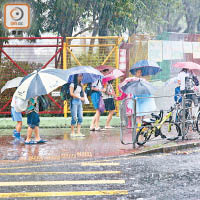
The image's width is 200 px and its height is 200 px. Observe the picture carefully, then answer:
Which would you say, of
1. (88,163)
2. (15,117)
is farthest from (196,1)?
(88,163)

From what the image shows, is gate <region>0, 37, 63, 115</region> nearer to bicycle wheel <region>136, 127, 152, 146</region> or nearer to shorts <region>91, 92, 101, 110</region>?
shorts <region>91, 92, 101, 110</region>

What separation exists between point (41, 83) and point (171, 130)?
9.90 ft

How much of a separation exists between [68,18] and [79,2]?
0.78 m

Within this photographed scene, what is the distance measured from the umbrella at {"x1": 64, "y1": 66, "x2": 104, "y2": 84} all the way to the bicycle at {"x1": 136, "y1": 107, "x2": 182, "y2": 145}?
1.92m

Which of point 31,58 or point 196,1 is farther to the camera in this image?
point 196,1

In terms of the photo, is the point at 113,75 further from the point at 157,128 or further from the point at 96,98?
the point at 157,128

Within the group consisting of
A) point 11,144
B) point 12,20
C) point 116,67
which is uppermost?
point 12,20

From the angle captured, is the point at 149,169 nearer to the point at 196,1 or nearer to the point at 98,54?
the point at 98,54

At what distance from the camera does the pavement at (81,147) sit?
10.4 m

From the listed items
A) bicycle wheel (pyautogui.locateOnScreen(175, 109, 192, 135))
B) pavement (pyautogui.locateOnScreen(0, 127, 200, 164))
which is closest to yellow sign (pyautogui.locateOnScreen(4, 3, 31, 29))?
pavement (pyautogui.locateOnScreen(0, 127, 200, 164))

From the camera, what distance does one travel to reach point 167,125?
39.1 ft

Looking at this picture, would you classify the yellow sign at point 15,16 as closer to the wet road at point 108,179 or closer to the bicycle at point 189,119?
the bicycle at point 189,119

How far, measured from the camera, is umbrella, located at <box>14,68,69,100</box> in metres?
11.3

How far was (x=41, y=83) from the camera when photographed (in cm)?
1144
